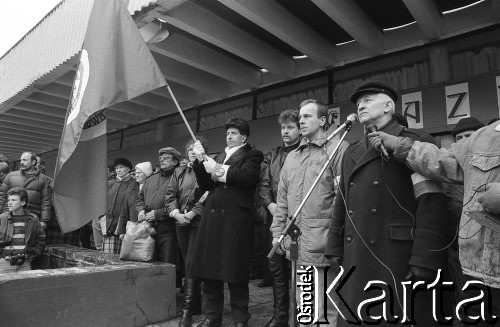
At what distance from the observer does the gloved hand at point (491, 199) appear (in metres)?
1.49

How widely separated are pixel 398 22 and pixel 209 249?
13.2 ft

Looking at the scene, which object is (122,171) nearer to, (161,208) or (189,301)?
(161,208)

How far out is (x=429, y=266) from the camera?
179 centimetres

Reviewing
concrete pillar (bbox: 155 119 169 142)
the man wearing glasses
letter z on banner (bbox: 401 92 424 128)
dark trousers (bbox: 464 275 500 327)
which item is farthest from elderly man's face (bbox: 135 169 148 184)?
dark trousers (bbox: 464 275 500 327)

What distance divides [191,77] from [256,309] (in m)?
4.14

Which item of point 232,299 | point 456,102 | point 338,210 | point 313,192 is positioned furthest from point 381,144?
point 456,102

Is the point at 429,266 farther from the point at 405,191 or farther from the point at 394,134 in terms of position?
the point at 394,134

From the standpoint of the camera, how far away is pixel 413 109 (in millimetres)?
5039

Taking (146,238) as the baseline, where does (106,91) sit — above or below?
above

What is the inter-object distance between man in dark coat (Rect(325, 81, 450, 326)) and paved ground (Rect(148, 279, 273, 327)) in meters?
1.62

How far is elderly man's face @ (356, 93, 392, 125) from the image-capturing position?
2266 mm

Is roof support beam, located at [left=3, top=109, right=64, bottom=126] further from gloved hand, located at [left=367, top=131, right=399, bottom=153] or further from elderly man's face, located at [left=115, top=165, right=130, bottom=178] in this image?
gloved hand, located at [left=367, top=131, right=399, bottom=153]

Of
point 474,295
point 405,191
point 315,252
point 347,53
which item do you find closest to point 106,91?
point 315,252

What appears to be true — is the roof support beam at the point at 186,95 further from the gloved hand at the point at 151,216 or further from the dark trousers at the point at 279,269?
the dark trousers at the point at 279,269
